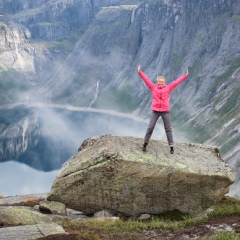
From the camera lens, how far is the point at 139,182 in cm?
2650

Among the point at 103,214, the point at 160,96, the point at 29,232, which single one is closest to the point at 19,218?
the point at 29,232

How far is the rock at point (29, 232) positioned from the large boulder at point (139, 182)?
7.48 meters

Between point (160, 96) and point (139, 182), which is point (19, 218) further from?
point (160, 96)

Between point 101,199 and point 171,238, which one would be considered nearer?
point 171,238

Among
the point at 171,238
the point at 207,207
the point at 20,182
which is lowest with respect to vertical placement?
the point at 171,238

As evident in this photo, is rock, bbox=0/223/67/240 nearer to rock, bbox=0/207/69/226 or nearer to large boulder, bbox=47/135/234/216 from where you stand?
rock, bbox=0/207/69/226

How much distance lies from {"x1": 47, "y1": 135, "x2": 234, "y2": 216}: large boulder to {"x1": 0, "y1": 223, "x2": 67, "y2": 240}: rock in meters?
7.48

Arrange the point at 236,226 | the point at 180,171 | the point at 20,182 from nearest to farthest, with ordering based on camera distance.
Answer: the point at 236,226, the point at 180,171, the point at 20,182

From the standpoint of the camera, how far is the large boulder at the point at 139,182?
26078 millimetres

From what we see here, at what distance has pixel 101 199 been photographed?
27031 millimetres

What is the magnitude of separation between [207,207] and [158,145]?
5730 millimetres

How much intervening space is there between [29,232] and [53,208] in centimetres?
805

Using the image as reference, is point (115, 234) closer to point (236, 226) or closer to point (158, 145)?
point (236, 226)

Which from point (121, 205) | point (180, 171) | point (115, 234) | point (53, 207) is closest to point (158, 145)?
point (180, 171)
